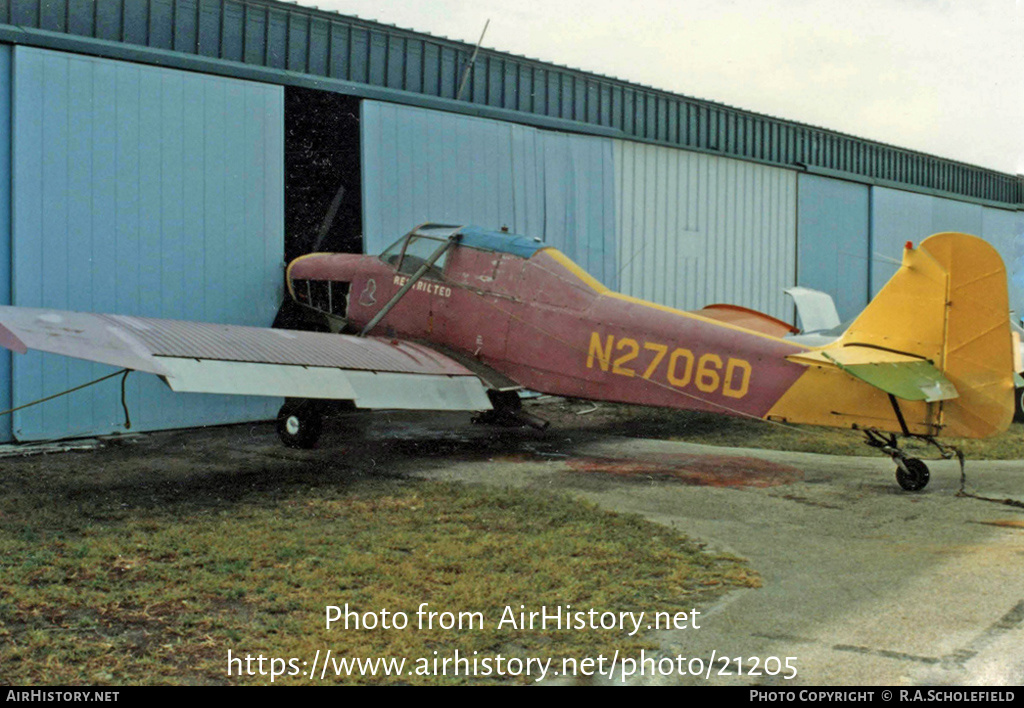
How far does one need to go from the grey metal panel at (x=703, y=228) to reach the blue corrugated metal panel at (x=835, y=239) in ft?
1.62

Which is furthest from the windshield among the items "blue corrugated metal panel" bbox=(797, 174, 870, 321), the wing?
"blue corrugated metal panel" bbox=(797, 174, 870, 321)

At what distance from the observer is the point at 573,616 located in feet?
15.5

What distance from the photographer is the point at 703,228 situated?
711 inches

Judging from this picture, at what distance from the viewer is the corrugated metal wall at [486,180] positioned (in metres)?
13.2

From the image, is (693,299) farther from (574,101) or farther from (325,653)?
(325,653)

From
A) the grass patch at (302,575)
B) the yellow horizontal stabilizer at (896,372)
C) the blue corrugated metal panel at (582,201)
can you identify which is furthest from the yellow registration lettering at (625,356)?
the blue corrugated metal panel at (582,201)

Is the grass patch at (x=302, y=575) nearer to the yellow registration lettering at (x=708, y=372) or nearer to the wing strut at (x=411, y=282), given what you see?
the yellow registration lettering at (x=708, y=372)

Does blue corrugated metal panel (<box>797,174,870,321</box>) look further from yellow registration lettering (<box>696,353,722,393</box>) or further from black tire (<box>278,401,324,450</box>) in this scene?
black tire (<box>278,401,324,450</box>)

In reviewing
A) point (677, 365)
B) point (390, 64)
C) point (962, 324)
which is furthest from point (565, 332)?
point (390, 64)

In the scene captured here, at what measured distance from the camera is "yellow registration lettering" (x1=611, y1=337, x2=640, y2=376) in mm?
9430

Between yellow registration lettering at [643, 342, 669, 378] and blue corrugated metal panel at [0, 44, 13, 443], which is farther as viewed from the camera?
blue corrugated metal panel at [0, 44, 13, 443]

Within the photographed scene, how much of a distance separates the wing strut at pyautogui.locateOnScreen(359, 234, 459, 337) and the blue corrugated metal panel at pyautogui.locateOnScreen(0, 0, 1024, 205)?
3.50 meters

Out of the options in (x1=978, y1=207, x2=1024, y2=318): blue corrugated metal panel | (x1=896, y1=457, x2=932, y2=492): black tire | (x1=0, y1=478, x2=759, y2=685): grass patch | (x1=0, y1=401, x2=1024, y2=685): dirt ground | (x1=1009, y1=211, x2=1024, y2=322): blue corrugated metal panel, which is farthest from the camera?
(x1=1009, y1=211, x2=1024, y2=322): blue corrugated metal panel

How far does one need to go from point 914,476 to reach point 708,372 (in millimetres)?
2040
